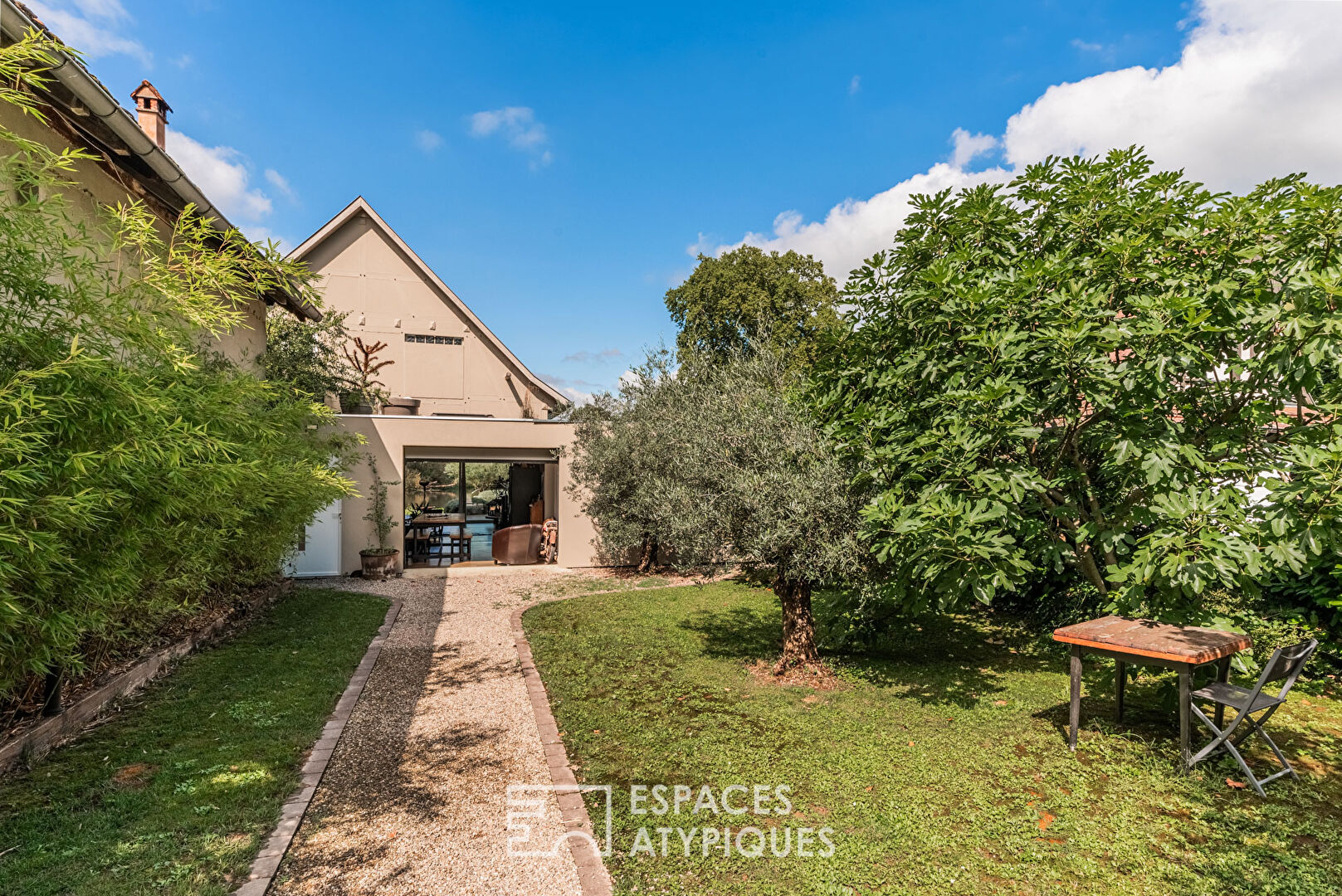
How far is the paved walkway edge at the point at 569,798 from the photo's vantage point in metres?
3.31

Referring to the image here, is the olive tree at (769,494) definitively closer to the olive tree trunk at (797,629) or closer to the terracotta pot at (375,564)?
the olive tree trunk at (797,629)

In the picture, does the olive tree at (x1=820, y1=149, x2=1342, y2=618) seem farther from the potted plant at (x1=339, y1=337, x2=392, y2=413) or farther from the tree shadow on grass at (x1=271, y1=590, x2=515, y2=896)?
the potted plant at (x1=339, y1=337, x2=392, y2=413)

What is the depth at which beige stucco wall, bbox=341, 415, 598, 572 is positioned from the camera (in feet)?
44.3

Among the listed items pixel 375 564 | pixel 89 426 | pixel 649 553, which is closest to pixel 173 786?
pixel 89 426

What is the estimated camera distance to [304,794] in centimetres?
413

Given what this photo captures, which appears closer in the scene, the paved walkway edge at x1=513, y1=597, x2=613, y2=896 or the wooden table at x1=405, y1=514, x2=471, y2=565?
the paved walkway edge at x1=513, y1=597, x2=613, y2=896

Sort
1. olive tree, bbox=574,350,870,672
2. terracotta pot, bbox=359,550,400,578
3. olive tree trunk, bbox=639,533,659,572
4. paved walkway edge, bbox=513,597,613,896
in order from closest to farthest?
1. paved walkway edge, bbox=513,597,613,896
2. olive tree, bbox=574,350,870,672
3. terracotta pot, bbox=359,550,400,578
4. olive tree trunk, bbox=639,533,659,572

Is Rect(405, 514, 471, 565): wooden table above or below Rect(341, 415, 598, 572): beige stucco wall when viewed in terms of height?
below

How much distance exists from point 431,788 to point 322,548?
34.5ft

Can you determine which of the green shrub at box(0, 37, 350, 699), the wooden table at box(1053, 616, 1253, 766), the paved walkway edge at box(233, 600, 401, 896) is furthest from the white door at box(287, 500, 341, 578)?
the wooden table at box(1053, 616, 1253, 766)

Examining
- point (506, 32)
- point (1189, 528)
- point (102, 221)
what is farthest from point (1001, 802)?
point (506, 32)

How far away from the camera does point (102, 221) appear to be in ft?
19.6

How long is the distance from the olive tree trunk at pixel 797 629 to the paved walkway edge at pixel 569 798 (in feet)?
8.54

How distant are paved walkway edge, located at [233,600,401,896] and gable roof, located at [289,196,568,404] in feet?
44.3
